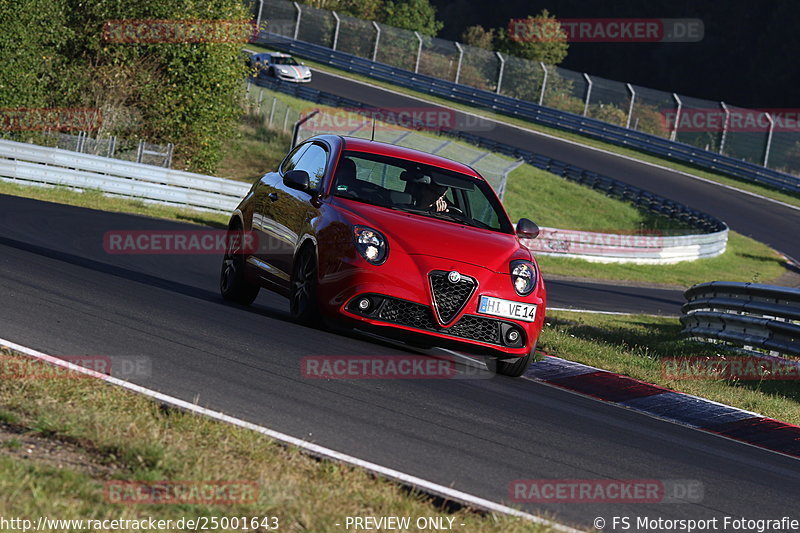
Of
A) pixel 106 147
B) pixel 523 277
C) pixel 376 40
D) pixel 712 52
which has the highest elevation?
pixel 523 277

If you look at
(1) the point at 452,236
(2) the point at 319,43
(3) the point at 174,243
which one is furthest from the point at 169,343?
(2) the point at 319,43

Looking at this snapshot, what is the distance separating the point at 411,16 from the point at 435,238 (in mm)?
78504

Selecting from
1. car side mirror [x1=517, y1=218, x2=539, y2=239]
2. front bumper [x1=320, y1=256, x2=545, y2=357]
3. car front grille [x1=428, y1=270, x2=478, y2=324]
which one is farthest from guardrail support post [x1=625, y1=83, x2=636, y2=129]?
car front grille [x1=428, y1=270, x2=478, y2=324]

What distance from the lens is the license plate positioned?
28.6 ft

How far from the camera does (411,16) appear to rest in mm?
85188

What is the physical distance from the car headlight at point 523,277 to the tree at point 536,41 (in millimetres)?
64893

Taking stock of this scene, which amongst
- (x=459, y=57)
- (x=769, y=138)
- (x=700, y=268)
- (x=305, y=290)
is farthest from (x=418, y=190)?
(x=459, y=57)

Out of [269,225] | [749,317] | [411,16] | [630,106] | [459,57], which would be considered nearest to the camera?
[269,225]

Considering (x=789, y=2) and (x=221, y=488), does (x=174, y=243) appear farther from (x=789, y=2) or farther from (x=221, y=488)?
(x=789, y=2)

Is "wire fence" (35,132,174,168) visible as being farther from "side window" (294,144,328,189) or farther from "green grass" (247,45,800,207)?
"green grass" (247,45,800,207)

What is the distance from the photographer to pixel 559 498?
18.2 ft

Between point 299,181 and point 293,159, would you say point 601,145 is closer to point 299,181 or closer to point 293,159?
point 293,159

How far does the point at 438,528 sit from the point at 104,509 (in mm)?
1316

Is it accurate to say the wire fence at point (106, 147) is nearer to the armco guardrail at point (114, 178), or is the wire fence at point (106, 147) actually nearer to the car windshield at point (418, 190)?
the armco guardrail at point (114, 178)
